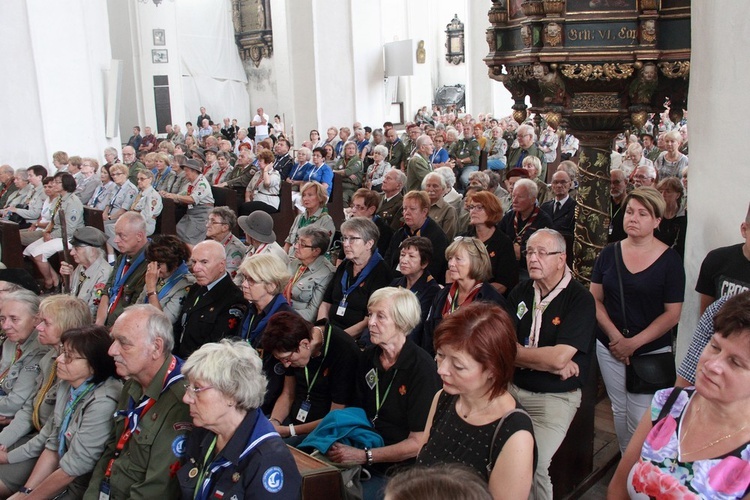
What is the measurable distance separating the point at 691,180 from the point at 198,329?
2914 millimetres

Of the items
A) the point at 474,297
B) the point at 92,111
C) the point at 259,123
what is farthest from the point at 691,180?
the point at 259,123

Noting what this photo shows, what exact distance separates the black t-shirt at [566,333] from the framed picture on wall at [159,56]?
18419mm

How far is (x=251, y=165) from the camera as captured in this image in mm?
10641

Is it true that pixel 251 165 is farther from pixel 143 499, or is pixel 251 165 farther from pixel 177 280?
pixel 143 499

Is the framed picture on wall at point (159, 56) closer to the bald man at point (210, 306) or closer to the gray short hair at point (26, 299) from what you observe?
the bald man at point (210, 306)

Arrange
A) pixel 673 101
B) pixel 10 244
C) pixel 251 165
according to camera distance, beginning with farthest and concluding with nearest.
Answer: pixel 251 165 < pixel 10 244 < pixel 673 101

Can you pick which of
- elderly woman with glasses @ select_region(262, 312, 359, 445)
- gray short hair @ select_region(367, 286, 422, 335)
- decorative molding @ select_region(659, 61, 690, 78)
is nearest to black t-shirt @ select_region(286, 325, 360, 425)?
elderly woman with glasses @ select_region(262, 312, 359, 445)

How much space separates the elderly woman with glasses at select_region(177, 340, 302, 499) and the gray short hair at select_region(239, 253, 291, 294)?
1.21 meters

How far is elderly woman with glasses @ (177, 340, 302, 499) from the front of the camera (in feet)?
8.72

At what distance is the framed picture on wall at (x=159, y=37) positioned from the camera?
19672 mm

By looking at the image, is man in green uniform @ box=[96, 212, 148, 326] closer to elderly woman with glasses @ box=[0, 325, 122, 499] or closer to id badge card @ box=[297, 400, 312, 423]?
elderly woman with glasses @ box=[0, 325, 122, 499]

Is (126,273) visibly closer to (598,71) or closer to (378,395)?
(378,395)

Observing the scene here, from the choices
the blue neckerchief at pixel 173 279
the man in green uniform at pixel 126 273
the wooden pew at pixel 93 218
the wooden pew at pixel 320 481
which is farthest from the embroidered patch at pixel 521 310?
the wooden pew at pixel 93 218

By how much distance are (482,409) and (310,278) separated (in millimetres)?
2685
